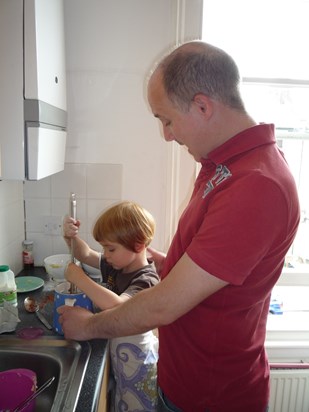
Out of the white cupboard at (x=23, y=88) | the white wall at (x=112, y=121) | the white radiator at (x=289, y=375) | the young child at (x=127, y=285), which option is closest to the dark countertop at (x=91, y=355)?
the young child at (x=127, y=285)

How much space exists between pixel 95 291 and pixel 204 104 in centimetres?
61

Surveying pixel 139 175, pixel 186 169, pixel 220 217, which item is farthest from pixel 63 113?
pixel 220 217

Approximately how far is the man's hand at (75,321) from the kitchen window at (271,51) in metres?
1.14

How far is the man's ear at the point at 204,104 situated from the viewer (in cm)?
70

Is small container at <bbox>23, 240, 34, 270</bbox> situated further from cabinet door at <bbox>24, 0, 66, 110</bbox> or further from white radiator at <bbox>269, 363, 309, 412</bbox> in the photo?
white radiator at <bbox>269, 363, 309, 412</bbox>

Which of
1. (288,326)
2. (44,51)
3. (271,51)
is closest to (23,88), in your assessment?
(44,51)

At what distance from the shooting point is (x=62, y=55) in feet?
4.36

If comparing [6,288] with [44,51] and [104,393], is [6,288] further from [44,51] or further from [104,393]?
[44,51]

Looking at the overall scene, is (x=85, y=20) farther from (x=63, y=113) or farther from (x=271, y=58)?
(x=271, y=58)

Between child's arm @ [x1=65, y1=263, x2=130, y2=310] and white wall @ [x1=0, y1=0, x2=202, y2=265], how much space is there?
57 cm

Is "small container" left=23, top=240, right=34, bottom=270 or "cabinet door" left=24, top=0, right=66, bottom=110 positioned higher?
"cabinet door" left=24, top=0, right=66, bottom=110

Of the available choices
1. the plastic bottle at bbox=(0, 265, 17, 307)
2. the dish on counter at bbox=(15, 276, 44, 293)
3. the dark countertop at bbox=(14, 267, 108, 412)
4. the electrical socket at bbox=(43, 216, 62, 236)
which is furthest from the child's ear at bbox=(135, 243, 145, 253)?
the electrical socket at bbox=(43, 216, 62, 236)

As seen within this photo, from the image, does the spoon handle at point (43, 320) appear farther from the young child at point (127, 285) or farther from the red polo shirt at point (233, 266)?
the red polo shirt at point (233, 266)

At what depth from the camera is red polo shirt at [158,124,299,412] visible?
0.63 meters
